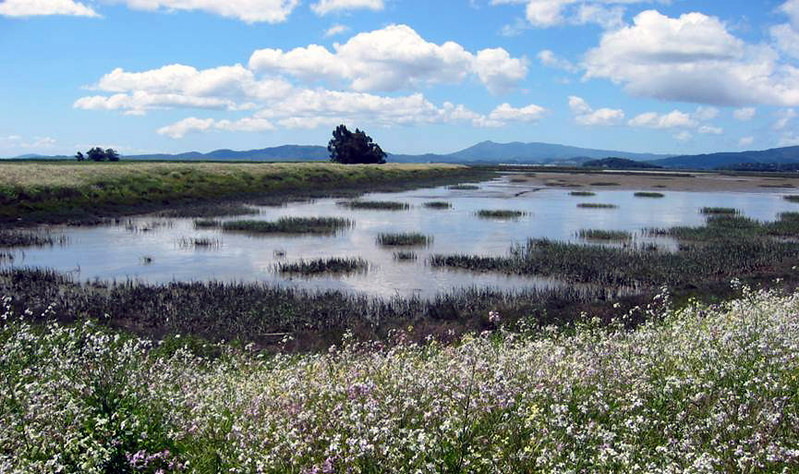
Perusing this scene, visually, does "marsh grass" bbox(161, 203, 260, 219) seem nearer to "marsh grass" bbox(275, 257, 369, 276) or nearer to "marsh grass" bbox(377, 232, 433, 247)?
"marsh grass" bbox(377, 232, 433, 247)

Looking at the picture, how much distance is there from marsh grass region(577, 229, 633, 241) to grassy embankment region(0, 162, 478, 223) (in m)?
34.7

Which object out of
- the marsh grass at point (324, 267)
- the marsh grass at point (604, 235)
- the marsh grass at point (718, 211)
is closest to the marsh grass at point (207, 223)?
the marsh grass at point (324, 267)

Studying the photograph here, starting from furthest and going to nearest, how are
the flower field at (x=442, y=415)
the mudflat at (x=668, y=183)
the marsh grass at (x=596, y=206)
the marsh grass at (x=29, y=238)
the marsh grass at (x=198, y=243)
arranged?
the mudflat at (x=668, y=183), the marsh grass at (x=596, y=206), the marsh grass at (x=198, y=243), the marsh grass at (x=29, y=238), the flower field at (x=442, y=415)

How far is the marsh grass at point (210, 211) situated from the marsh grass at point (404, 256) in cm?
2134

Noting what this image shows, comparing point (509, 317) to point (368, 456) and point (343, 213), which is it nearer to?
point (368, 456)

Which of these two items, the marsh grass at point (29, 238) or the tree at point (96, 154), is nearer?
the marsh grass at point (29, 238)

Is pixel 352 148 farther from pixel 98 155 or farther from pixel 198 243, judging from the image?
pixel 198 243

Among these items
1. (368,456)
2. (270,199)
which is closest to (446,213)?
(270,199)

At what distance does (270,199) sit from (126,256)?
3315 centimetres

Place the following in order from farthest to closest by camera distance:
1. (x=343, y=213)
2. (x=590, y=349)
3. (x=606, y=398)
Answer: (x=343, y=213) → (x=590, y=349) → (x=606, y=398)

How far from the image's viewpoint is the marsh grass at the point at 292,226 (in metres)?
39.2

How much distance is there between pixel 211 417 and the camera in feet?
25.3

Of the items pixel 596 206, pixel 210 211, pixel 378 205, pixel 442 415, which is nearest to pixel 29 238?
pixel 210 211

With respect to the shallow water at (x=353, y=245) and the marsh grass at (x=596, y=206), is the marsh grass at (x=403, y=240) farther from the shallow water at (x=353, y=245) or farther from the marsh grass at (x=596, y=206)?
the marsh grass at (x=596, y=206)
